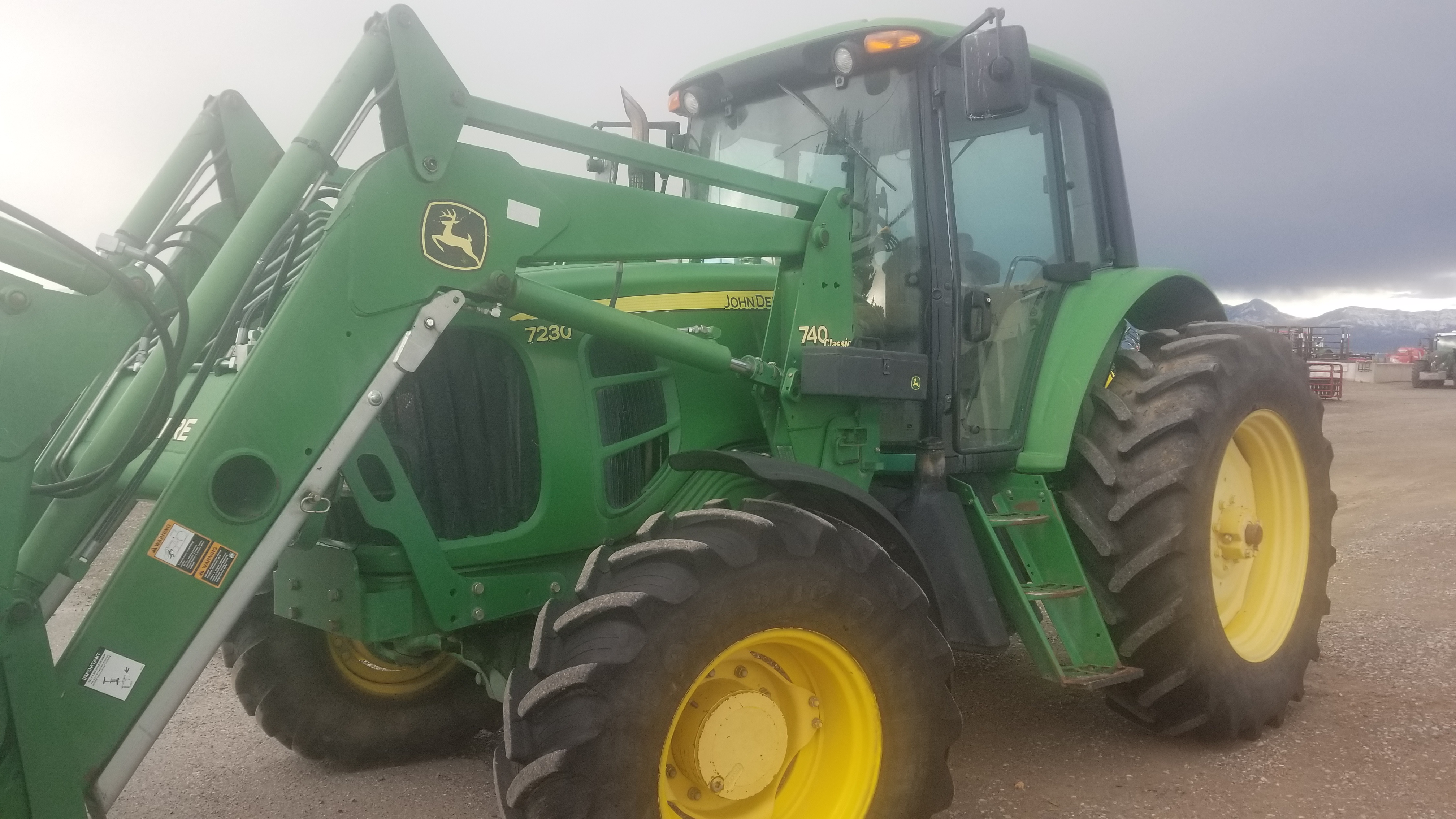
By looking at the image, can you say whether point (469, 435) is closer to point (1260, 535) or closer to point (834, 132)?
point (834, 132)

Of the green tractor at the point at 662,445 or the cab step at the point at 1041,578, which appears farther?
the cab step at the point at 1041,578

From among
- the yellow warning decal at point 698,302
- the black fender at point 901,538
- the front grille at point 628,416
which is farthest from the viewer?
the yellow warning decal at point 698,302

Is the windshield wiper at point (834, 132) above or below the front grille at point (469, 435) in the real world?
above

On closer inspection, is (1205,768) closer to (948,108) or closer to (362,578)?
(948,108)

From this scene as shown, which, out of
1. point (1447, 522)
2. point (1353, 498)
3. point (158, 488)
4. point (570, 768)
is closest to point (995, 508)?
point (570, 768)

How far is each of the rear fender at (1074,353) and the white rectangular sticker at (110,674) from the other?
283 cm

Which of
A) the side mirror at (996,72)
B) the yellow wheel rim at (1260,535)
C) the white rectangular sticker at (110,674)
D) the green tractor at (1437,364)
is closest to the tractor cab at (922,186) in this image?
the side mirror at (996,72)

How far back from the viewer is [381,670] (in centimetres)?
385

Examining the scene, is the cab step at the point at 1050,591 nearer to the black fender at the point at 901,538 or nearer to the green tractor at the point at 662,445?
the green tractor at the point at 662,445

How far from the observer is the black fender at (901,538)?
9.44ft

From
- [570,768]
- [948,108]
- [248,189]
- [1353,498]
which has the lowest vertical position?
[1353,498]

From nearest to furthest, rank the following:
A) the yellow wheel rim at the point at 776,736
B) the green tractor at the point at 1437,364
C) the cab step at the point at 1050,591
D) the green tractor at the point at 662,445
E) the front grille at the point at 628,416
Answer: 1. the green tractor at the point at 662,445
2. the yellow wheel rim at the point at 776,736
3. the front grille at the point at 628,416
4. the cab step at the point at 1050,591
5. the green tractor at the point at 1437,364

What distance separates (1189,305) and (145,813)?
4451 mm

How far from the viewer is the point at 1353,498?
364 inches
